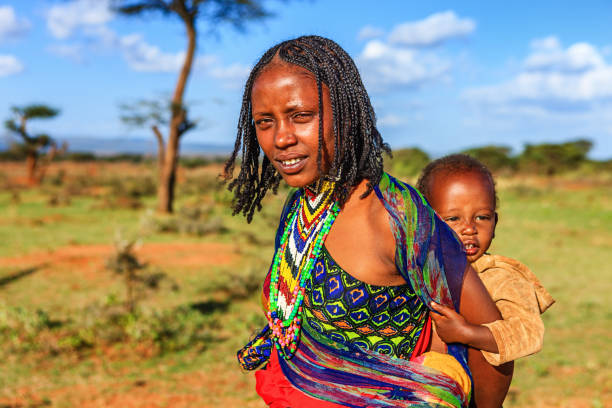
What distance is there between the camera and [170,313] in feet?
21.4

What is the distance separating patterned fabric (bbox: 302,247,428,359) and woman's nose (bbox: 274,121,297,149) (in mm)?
280

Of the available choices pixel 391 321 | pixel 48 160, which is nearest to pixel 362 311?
pixel 391 321

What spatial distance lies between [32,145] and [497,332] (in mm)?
31015

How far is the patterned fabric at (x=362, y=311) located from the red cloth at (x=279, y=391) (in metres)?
0.18

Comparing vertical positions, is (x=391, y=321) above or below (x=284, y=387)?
above

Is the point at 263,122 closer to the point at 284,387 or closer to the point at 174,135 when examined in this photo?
the point at 284,387

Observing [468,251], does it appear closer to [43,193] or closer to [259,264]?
[259,264]

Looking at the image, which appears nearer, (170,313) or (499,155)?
(170,313)

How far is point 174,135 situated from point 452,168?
15.1 metres

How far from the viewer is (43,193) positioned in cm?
2136

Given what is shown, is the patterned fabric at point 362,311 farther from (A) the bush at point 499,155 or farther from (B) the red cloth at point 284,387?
(A) the bush at point 499,155

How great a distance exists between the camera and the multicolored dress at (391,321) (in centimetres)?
125

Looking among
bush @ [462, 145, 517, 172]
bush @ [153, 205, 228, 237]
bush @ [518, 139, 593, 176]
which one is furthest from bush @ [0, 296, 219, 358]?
bush @ [518, 139, 593, 176]

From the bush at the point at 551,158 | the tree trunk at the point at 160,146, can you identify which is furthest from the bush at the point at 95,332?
the bush at the point at 551,158
